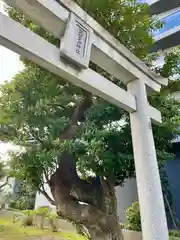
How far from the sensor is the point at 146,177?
5.58 feet

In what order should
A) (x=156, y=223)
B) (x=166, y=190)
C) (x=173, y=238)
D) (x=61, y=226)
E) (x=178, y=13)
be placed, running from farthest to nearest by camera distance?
(x=178, y=13) → (x=61, y=226) → (x=166, y=190) → (x=173, y=238) → (x=156, y=223)

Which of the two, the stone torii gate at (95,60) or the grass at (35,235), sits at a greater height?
the stone torii gate at (95,60)

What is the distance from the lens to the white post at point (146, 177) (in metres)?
1.58

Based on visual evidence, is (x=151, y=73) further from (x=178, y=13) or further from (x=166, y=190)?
(x=178, y=13)

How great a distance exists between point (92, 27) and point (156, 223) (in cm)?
168

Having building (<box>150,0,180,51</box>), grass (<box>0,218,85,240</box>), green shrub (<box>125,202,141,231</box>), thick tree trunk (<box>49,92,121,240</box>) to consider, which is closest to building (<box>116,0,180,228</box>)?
building (<box>150,0,180,51</box>)

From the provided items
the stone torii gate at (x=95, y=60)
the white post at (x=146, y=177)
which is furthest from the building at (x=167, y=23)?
the white post at (x=146, y=177)

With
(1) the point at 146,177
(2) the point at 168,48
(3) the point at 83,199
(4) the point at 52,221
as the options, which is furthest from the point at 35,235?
(2) the point at 168,48

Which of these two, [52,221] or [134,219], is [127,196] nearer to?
[134,219]

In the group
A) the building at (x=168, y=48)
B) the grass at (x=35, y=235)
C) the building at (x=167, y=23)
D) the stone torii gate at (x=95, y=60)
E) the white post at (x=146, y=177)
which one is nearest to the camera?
the stone torii gate at (x=95, y=60)

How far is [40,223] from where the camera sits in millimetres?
5863

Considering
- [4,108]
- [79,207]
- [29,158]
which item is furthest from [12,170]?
[79,207]

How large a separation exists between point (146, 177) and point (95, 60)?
3.70ft

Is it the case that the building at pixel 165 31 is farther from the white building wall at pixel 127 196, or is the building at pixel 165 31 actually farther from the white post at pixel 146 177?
the white post at pixel 146 177
